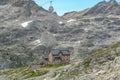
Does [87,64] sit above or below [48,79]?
above

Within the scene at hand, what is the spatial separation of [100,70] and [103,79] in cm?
529

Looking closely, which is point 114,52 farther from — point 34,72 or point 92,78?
point 34,72

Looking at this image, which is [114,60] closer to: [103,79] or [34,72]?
[103,79]

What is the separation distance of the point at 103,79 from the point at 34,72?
7150 centimetres

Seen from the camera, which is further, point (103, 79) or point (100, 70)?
point (100, 70)

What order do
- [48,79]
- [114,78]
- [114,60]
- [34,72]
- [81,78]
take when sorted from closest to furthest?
1. [114,78]
2. [114,60]
3. [81,78]
4. [48,79]
5. [34,72]

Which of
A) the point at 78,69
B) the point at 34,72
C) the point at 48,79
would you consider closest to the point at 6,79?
the point at 34,72

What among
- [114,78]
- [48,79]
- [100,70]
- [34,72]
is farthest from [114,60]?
[34,72]

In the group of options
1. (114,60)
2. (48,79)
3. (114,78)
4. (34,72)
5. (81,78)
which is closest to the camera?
(114,78)

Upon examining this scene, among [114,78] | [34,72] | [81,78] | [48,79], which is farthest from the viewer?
[34,72]

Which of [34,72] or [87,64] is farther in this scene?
[34,72]

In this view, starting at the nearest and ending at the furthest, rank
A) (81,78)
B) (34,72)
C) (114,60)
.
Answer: (114,60) → (81,78) → (34,72)

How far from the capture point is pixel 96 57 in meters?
67.9

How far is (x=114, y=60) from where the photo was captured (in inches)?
2458
